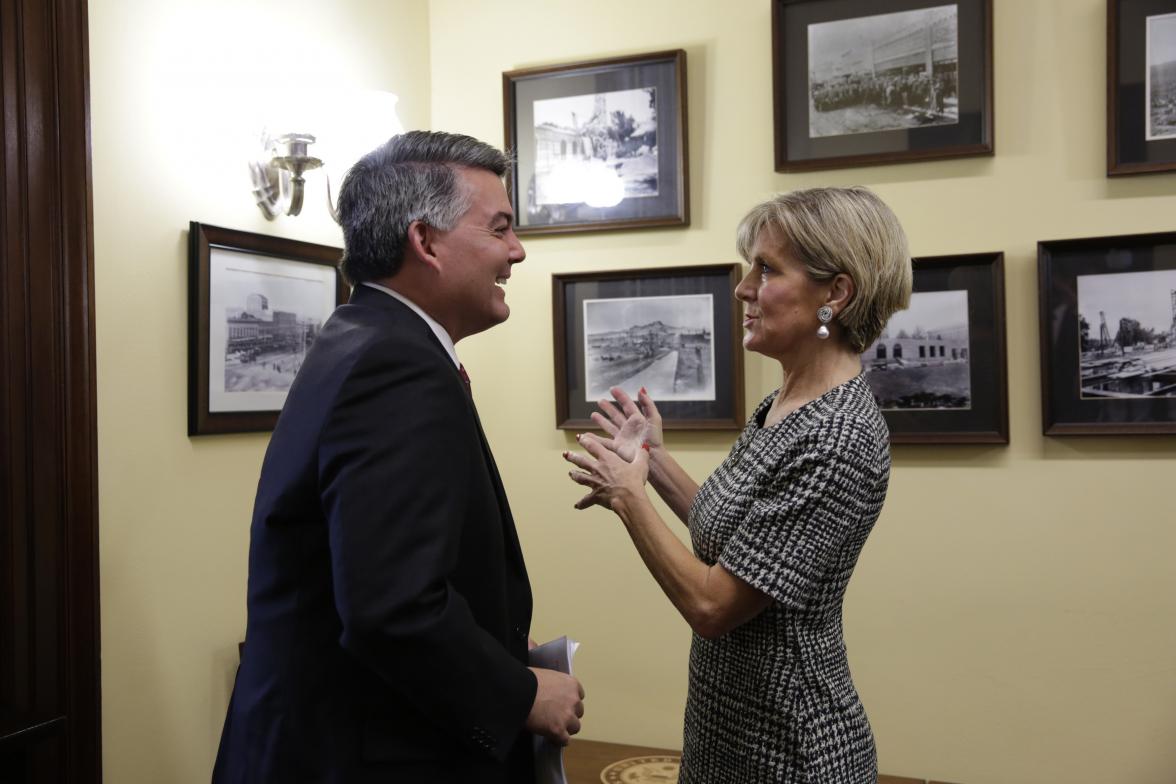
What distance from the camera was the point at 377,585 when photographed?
1.22 m

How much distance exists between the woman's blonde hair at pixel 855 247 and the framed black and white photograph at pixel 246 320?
1.40 meters

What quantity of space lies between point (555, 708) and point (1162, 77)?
2.40 m

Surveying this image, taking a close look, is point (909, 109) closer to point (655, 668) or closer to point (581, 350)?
point (581, 350)

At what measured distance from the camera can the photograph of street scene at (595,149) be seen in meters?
3.20

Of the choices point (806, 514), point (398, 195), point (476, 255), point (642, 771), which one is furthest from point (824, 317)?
point (642, 771)

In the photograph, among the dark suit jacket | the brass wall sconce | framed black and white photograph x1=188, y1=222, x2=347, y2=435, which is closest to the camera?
the dark suit jacket

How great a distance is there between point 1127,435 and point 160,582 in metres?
2.49

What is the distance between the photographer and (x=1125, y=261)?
2.72 meters

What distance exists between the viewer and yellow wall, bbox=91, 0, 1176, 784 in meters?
2.25

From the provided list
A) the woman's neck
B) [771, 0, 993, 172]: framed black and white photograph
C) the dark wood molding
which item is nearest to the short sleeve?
the woman's neck

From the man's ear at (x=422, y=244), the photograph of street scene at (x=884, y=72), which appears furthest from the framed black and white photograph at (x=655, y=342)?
the man's ear at (x=422, y=244)

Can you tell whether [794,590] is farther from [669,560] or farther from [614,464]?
[614,464]

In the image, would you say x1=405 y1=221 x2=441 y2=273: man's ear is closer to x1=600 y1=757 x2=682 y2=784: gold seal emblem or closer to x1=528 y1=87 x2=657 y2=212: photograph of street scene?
x1=528 y1=87 x2=657 y2=212: photograph of street scene

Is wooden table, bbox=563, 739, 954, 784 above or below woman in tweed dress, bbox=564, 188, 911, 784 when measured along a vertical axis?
below
